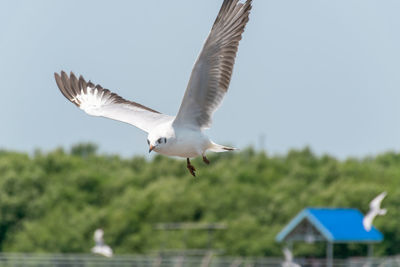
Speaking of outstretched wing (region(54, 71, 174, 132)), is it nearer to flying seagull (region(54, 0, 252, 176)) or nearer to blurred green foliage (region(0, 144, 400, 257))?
flying seagull (region(54, 0, 252, 176))

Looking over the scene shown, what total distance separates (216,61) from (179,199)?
105 ft

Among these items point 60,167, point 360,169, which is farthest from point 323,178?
point 60,167

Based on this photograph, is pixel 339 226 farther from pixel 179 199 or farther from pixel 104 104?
pixel 104 104

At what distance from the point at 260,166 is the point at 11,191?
11.4m

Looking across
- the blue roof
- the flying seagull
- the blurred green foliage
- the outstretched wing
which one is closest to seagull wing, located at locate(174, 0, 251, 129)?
the flying seagull

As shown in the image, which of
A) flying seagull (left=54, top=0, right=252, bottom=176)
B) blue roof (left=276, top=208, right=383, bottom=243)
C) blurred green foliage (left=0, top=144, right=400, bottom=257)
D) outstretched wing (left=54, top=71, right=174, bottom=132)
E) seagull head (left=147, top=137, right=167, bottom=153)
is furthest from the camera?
blurred green foliage (left=0, top=144, right=400, bottom=257)

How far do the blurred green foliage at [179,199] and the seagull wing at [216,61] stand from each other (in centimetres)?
2584

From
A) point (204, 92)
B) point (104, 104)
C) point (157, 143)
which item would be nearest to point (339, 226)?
point (104, 104)

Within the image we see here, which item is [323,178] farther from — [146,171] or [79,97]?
[79,97]

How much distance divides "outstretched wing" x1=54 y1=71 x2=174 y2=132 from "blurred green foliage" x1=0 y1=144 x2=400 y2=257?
23002mm

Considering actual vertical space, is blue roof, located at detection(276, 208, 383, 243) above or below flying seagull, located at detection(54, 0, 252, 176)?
above

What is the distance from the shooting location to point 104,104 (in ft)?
51.3

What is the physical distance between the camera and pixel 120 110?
1497cm

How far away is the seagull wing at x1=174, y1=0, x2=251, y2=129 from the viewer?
12.9m
